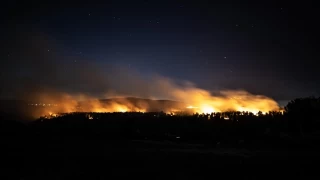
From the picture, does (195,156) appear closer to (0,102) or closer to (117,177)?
(117,177)

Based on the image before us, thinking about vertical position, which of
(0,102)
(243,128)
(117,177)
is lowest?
(117,177)

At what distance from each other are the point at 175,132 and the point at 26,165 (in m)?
26.6

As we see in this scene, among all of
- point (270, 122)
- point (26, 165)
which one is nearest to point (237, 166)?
point (26, 165)

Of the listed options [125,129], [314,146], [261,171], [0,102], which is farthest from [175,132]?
[0,102]

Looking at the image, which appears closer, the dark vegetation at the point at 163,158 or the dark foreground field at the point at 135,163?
the dark foreground field at the point at 135,163

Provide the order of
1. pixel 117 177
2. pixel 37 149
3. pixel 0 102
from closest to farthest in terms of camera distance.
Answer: pixel 117 177 < pixel 37 149 < pixel 0 102

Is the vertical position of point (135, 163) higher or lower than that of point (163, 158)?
lower

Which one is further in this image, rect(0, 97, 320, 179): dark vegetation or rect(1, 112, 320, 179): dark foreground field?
rect(0, 97, 320, 179): dark vegetation

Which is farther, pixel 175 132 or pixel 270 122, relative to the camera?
pixel 270 122

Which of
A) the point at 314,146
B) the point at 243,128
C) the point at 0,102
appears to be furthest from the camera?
the point at 0,102

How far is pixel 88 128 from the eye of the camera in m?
50.1

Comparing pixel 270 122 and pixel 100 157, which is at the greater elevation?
pixel 270 122

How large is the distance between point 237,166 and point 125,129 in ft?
87.7

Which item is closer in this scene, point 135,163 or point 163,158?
point 135,163
